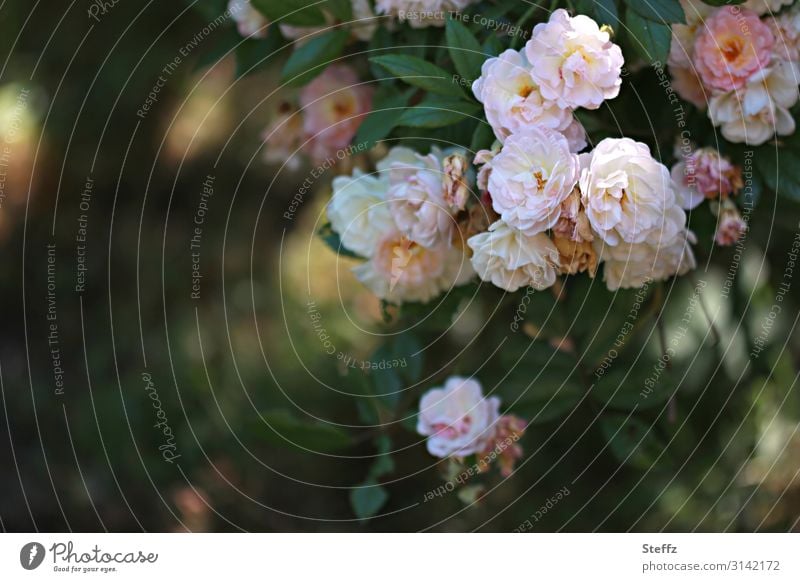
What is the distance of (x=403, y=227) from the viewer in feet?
2.27

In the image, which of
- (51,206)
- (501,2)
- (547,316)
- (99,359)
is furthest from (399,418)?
(51,206)

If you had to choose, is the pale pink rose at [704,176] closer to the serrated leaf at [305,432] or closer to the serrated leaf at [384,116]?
the serrated leaf at [384,116]

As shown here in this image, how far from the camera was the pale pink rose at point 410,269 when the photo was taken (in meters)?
0.71

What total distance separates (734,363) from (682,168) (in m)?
0.32

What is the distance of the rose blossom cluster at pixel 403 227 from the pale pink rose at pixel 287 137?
0.43 feet

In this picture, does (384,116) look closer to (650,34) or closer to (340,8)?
(340,8)

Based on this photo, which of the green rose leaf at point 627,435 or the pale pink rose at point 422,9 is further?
the green rose leaf at point 627,435

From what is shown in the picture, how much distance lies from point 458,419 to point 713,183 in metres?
0.29

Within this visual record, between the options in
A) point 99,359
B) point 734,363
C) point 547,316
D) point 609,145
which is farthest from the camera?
point 99,359
